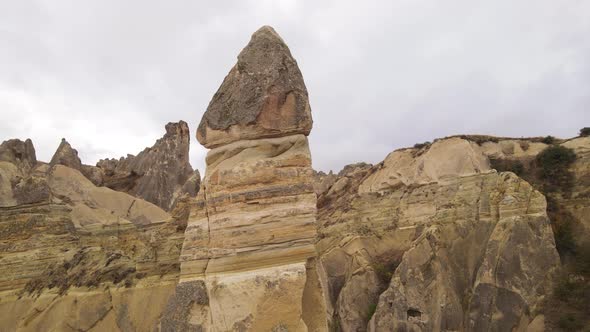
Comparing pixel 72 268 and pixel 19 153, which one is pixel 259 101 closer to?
pixel 72 268

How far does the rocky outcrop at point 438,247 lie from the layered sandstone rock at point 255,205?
48.8 feet

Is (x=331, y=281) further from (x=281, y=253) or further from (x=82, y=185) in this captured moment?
(x=281, y=253)

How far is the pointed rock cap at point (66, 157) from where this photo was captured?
33.9 meters

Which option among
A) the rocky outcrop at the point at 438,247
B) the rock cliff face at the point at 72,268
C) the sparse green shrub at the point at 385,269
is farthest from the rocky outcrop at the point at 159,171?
the sparse green shrub at the point at 385,269

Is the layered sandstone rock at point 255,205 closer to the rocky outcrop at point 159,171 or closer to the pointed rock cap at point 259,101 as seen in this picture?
the pointed rock cap at point 259,101

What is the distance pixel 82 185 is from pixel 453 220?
63.8 ft

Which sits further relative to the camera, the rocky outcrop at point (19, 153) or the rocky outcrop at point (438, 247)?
the rocky outcrop at point (19, 153)

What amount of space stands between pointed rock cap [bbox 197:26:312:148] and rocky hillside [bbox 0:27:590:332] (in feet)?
0.07

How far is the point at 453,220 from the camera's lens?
77.0 feet

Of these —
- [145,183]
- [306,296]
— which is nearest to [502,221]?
[306,296]

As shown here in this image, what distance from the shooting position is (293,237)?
737 cm

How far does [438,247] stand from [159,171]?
72.8ft

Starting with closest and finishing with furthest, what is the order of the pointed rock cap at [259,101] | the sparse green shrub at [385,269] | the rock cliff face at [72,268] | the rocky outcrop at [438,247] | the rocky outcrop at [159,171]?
1. the pointed rock cap at [259,101]
2. the rock cliff face at [72,268]
3. the rocky outcrop at [438,247]
4. the sparse green shrub at [385,269]
5. the rocky outcrop at [159,171]

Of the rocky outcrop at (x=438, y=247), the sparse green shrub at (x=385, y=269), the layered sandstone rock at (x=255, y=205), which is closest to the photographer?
the layered sandstone rock at (x=255, y=205)
